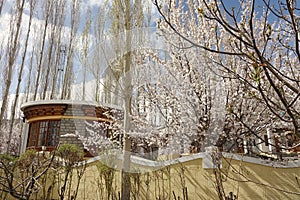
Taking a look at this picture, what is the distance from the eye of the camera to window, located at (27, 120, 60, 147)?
7551 mm

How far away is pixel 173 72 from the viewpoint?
4301 millimetres

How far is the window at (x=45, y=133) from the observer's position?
7.55 m

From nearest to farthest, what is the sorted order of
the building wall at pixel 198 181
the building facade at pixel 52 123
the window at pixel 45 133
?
the building wall at pixel 198 181
the building facade at pixel 52 123
the window at pixel 45 133

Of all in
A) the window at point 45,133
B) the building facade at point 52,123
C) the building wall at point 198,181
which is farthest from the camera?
the window at point 45,133

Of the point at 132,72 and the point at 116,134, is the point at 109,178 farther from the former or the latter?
the point at 132,72

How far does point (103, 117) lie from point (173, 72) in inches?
85.1

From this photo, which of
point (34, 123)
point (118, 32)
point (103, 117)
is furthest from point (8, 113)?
point (118, 32)

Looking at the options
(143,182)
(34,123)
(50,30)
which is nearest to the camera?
(143,182)

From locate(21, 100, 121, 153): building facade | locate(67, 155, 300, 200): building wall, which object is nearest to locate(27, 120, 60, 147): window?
locate(21, 100, 121, 153): building facade

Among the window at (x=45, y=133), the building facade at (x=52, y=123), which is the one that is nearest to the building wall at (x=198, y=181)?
the building facade at (x=52, y=123)

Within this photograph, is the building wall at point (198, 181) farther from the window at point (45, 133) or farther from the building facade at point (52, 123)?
the window at point (45, 133)

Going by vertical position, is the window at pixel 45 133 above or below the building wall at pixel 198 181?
above

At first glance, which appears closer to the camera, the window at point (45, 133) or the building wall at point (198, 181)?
the building wall at point (198, 181)

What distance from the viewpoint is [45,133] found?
7.61 m
